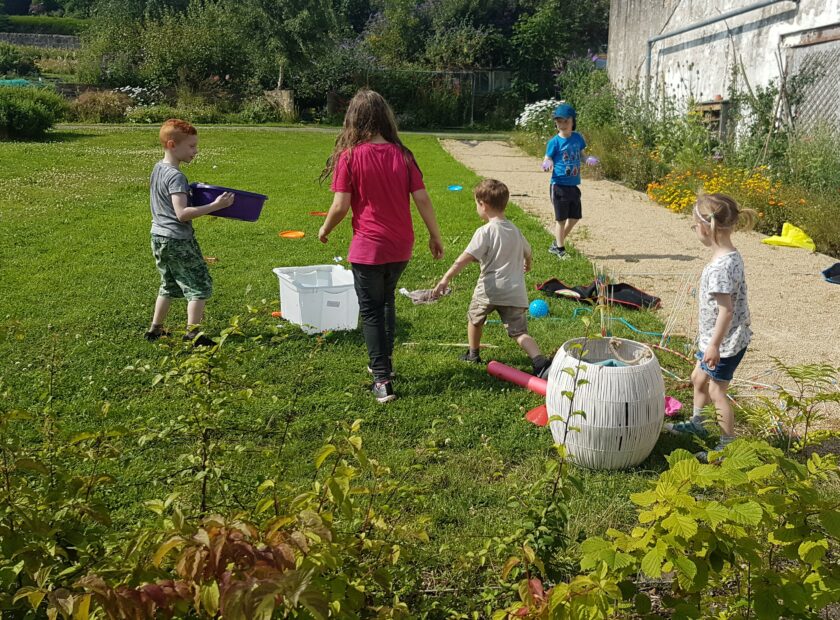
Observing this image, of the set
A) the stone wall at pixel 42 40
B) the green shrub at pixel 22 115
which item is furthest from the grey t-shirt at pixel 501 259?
the stone wall at pixel 42 40

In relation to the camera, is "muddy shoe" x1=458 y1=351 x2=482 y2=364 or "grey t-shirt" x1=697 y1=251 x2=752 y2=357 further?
"muddy shoe" x1=458 y1=351 x2=482 y2=364

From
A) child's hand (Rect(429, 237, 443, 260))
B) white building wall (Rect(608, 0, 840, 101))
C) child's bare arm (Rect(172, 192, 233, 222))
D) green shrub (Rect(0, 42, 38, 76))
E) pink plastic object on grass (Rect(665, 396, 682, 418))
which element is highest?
green shrub (Rect(0, 42, 38, 76))

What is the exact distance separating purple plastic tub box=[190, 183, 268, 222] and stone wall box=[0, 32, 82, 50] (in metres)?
58.3

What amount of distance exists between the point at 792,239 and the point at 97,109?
23.7 meters

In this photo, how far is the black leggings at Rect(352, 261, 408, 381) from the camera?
482 centimetres

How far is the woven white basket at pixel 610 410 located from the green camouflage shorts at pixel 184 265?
2796mm

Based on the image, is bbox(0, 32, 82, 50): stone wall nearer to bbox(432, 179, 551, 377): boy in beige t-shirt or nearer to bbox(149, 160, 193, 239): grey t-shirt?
bbox(149, 160, 193, 239): grey t-shirt

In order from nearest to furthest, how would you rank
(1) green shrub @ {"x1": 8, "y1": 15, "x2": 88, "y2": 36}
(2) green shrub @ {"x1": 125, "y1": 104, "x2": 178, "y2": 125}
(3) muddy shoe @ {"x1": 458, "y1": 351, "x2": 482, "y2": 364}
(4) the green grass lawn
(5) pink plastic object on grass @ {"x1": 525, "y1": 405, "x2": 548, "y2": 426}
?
1. (4) the green grass lawn
2. (5) pink plastic object on grass @ {"x1": 525, "y1": 405, "x2": 548, "y2": 426}
3. (3) muddy shoe @ {"x1": 458, "y1": 351, "x2": 482, "y2": 364}
4. (2) green shrub @ {"x1": 125, "y1": 104, "x2": 178, "y2": 125}
5. (1) green shrub @ {"x1": 8, "y1": 15, "x2": 88, "y2": 36}

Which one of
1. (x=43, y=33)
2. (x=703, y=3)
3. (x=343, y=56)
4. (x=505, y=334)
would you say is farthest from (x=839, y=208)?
(x=43, y=33)

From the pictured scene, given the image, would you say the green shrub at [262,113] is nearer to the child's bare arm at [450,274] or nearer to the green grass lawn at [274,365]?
the green grass lawn at [274,365]

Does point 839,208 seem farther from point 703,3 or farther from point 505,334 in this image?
point 703,3

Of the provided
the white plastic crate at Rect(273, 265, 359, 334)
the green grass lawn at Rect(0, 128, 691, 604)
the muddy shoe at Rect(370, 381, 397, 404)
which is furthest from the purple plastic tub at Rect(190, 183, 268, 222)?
the muddy shoe at Rect(370, 381, 397, 404)

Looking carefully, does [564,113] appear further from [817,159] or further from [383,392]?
[383,392]

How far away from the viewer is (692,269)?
842cm
